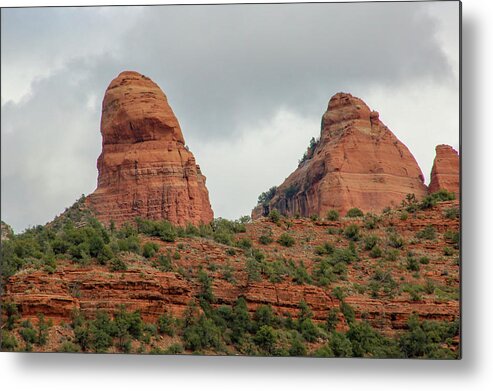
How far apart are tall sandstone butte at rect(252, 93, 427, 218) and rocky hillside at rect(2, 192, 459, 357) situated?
17.1 feet

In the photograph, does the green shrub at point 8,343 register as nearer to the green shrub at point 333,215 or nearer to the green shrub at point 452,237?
the green shrub at point 452,237

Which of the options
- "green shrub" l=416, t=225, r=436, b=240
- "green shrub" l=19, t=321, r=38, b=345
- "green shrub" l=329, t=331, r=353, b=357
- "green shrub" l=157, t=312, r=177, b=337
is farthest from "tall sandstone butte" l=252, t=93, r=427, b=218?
"green shrub" l=19, t=321, r=38, b=345

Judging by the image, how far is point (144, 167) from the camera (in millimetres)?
35812

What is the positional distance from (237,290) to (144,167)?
12158 millimetres

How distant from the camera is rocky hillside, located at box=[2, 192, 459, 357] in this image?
2130 centimetres

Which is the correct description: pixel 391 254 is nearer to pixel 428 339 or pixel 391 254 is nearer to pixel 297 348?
pixel 428 339

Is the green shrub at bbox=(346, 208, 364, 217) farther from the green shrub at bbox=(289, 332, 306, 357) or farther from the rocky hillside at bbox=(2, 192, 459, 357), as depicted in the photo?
the green shrub at bbox=(289, 332, 306, 357)

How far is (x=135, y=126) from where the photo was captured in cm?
3550

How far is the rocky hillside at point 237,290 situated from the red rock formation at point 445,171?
0.58 meters

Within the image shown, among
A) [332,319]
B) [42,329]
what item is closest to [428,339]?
[332,319]

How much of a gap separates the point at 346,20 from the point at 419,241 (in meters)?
6.48

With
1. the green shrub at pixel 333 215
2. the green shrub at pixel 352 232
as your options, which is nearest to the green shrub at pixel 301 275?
the green shrub at pixel 352 232

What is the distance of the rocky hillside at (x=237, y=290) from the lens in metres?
21.3

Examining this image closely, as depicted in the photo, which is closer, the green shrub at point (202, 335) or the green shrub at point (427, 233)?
the green shrub at point (202, 335)
